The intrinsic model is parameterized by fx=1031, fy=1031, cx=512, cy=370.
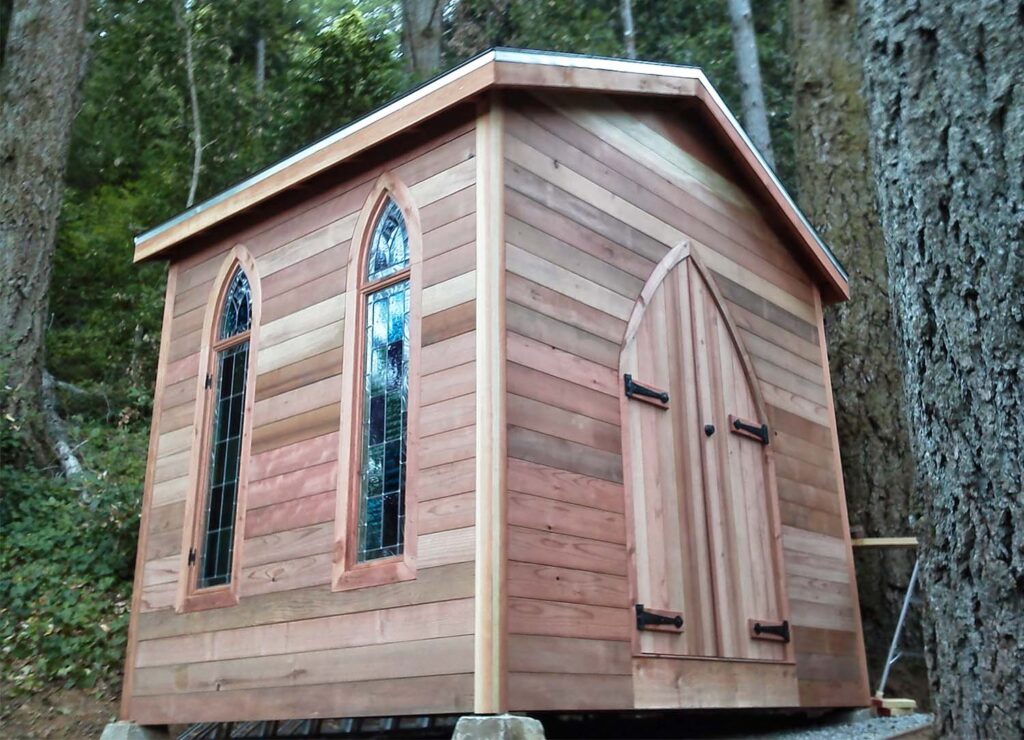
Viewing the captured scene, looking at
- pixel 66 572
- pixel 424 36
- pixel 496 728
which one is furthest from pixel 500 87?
pixel 424 36

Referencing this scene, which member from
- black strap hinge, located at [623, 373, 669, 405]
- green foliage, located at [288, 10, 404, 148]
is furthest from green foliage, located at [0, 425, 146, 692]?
green foliage, located at [288, 10, 404, 148]

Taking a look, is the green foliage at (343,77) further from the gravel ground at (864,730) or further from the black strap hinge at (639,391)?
the gravel ground at (864,730)

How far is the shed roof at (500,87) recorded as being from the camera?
505 cm

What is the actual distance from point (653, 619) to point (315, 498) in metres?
1.83

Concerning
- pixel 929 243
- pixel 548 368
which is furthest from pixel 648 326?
pixel 929 243

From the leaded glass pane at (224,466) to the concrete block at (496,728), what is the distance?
213cm

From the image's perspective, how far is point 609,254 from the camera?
557cm

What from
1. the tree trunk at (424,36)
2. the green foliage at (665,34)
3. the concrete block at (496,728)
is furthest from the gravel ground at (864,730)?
the tree trunk at (424,36)

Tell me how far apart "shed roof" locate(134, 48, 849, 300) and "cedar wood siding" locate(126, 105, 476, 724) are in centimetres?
15

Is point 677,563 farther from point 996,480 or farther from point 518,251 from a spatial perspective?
point 996,480

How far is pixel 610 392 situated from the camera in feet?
17.3

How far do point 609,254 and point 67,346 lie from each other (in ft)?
33.4

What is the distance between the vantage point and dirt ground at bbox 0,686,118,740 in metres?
6.74

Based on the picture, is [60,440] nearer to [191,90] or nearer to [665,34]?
[191,90]
